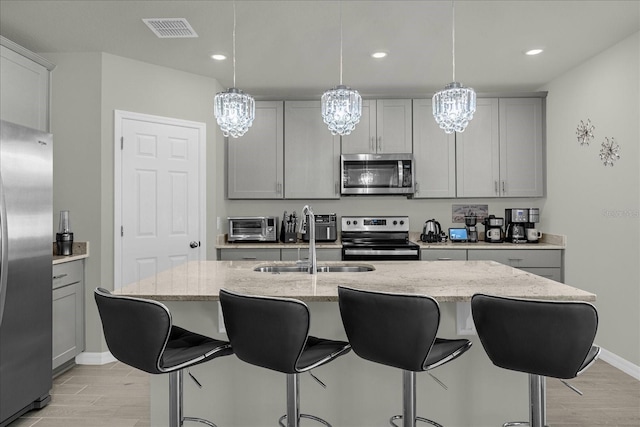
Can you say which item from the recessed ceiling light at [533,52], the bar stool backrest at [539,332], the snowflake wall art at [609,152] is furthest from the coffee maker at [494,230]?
the bar stool backrest at [539,332]

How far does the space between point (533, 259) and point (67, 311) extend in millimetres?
4077

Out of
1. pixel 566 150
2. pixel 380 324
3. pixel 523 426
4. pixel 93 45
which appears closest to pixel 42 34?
pixel 93 45

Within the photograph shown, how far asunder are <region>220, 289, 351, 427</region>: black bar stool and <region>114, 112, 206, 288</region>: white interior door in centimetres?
255

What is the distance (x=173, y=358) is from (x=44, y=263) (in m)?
1.53

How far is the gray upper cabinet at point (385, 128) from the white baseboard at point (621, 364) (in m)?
2.53

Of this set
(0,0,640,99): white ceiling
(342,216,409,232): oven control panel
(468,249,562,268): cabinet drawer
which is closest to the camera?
(0,0,640,99): white ceiling

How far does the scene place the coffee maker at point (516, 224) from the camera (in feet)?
15.8

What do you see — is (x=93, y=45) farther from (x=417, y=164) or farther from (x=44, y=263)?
(x=417, y=164)

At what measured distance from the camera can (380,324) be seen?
69.4 inches

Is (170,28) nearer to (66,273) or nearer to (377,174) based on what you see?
(66,273)

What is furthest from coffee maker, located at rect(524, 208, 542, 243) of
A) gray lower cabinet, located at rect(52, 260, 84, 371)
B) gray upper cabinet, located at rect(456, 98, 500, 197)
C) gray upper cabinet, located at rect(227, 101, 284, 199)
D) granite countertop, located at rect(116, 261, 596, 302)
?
gray lower cabinet, located at rect(52, 260, 84, 371)

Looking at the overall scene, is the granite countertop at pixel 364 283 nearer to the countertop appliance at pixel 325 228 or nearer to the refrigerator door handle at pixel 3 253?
the refrigerator door handle at pixel 3 253

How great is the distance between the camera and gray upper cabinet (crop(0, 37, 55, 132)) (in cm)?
329

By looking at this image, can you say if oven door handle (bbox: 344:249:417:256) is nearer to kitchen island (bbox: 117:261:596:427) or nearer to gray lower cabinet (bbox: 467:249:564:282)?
gray lower cabinet (bbox: 467:249:564:282)
